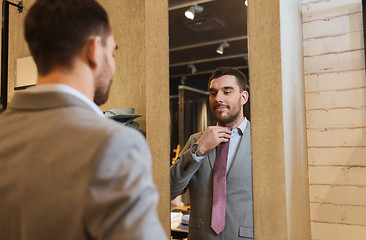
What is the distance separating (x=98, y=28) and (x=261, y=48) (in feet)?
2.74

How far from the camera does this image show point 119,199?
61cm

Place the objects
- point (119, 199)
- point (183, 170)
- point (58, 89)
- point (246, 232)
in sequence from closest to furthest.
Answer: point (119, 199)
point (58, 89)
point (246, 232)
point (183, 170)

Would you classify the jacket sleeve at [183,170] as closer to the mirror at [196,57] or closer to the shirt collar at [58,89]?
the mirror at [196,57]

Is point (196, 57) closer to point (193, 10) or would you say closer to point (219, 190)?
point (193, 10)

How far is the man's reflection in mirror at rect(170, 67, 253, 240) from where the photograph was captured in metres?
1.44

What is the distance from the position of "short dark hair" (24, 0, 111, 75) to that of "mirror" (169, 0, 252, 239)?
800mm

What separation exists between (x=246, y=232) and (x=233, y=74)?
2.36 ft

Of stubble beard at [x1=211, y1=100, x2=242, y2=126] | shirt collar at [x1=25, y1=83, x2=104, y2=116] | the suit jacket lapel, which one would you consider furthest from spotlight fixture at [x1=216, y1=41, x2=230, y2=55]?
shirt collar at [x1=25, y1=83, x2=104, y2=116]

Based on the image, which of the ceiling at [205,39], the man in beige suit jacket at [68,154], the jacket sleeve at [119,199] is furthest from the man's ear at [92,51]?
the ceiling at [205,39]

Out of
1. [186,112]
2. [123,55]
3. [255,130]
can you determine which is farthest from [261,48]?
[123,55]

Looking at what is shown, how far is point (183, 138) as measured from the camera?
166 centimetres

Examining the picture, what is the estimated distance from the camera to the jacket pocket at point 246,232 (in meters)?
1.40

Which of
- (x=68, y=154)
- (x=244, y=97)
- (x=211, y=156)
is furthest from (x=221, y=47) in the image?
(x=68, y=154)

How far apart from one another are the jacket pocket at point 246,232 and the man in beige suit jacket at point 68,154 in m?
0.85
